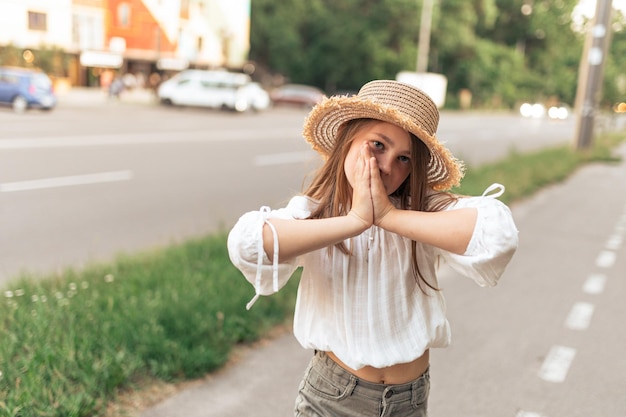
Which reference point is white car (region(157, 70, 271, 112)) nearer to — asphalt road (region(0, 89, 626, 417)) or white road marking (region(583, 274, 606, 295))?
asphalt road (region(0, 89, 626, 417))

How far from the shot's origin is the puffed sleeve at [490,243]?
150 centimetres

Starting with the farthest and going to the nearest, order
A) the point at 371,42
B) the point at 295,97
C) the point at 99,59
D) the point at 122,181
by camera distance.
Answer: the point at 371,42 < the point at 295,97 < the point at 99,59 < the point at 122,181

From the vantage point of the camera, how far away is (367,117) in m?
1.67

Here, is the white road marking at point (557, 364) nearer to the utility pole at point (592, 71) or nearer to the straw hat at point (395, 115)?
the straw hat at point (395, 115)

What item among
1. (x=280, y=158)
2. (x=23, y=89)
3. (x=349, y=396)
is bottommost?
(x=280, y=158)

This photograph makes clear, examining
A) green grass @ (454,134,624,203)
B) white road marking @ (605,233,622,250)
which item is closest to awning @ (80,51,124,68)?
green grass @ (454,134,624,203)

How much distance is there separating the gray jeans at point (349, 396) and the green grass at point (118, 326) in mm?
1276

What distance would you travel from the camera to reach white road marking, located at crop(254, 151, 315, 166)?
1253 cm

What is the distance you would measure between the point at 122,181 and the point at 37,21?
5.93 m

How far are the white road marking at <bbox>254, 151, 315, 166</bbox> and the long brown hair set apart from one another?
1027 centimetres

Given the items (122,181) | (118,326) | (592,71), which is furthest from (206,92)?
(118,326)

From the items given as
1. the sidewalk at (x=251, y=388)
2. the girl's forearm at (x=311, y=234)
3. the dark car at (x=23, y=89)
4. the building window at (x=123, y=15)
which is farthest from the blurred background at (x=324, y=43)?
the girl's forearm at (x=311, y=234)

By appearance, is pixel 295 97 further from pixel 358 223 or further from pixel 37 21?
pixel 358 223

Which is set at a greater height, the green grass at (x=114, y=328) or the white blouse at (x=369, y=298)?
the white blouse at (x=369, y=298)
